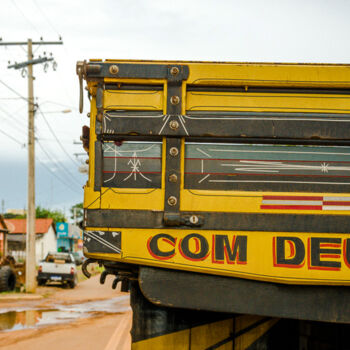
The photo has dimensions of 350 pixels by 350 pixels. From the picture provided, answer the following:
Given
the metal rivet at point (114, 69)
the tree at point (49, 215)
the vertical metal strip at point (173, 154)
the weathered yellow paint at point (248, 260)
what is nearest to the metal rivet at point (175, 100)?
the vertical metal strip at point (173, 154)

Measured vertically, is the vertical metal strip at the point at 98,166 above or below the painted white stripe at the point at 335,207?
above

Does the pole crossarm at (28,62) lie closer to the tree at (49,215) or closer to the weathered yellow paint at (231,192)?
the weathered yellow paint at (231,192)

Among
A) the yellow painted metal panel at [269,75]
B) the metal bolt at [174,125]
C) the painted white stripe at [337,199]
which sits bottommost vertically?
the painted white stripe at [337,199]

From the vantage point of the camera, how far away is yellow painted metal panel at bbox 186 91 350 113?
3.79 metres

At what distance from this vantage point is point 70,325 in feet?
40.6

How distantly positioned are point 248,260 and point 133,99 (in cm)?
139

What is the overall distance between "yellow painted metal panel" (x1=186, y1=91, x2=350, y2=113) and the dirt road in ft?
22.0

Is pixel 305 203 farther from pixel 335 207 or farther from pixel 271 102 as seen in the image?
pixel 271 102

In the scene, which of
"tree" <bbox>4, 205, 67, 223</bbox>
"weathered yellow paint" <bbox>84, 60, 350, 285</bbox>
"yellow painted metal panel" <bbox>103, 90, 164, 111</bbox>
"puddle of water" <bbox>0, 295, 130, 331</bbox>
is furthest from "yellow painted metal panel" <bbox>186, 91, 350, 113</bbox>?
"tree" <bbox>4, 205, 67, 223</bbox>

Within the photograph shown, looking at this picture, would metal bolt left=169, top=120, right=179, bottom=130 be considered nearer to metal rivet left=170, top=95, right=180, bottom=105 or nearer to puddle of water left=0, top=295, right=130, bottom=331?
metal rivet left=170, top=95, right=180, bottom=105

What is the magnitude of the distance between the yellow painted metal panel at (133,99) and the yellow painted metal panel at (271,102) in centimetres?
23

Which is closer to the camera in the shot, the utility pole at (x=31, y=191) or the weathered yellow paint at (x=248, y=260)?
the weathered yellow paint at (x=248, y=260)

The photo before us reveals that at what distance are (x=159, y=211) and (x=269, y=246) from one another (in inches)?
30.8

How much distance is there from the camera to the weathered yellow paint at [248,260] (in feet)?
11.7
